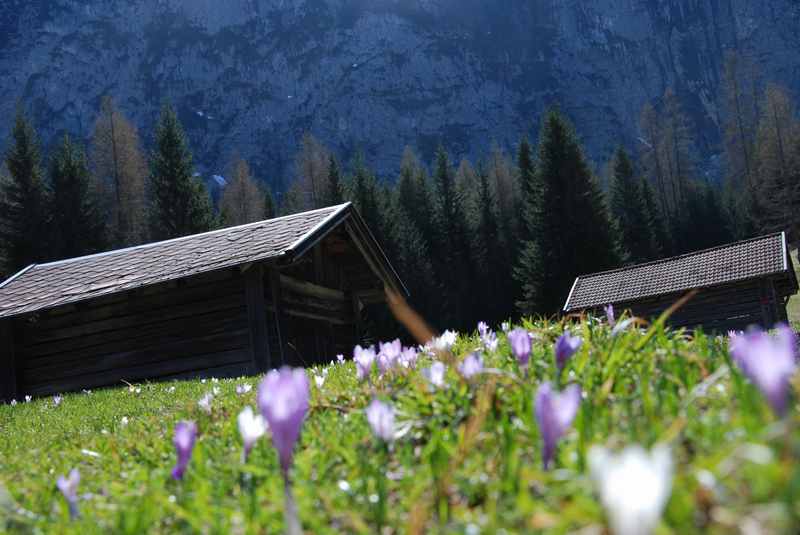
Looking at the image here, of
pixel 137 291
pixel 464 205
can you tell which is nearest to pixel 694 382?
pixel 137 291

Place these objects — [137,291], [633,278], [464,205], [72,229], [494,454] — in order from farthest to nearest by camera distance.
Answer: [464,205] < [72,229] < [633,278] < [137,291] < [494,454]

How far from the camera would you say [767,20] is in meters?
126

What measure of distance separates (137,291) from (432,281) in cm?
3489

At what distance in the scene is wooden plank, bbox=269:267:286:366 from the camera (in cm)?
1327

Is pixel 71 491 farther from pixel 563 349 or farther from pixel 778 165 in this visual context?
pixel 778 165

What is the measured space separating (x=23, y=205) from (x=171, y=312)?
35.2m

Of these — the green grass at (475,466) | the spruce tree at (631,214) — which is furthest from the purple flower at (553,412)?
the spruce tree at (631,214)

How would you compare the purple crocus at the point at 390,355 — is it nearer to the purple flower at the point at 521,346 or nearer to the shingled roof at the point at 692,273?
the purple flower at the point at 521,346

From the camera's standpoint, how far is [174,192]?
46719 mm

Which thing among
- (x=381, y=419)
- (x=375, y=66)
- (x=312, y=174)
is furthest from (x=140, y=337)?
(x=375, y=66)

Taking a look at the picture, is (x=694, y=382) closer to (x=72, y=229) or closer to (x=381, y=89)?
(x=72, y=229)

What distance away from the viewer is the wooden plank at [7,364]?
14484 mm

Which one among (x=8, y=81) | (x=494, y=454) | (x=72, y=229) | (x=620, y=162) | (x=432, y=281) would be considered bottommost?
(x=494, y=454)

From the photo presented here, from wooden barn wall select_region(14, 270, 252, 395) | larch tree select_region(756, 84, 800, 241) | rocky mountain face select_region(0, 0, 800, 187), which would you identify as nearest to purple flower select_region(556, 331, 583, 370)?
wooden barn wall select_region(14, 270, 252, 395)
